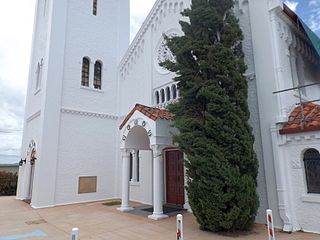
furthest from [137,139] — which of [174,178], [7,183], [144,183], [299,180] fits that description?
[7,183]

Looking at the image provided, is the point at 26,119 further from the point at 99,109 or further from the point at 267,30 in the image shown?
the point at 267,30

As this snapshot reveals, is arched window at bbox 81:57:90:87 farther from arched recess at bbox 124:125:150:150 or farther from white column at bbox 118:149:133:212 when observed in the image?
white column at bbox 118:149:133:212

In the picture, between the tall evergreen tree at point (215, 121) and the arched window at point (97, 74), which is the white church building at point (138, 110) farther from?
the tall evergreen tree at point (215, 121)

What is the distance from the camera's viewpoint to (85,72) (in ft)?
47.7

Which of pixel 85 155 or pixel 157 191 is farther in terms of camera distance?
pixel 85 155

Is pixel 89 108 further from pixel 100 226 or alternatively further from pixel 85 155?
pixel 100 226

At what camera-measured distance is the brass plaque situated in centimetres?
1272

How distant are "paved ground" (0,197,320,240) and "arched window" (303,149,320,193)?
4.13 feet

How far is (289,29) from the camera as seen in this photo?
8477 mm

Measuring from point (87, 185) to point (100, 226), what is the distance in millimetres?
5708

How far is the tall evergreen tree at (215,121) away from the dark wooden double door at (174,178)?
3.74 meters

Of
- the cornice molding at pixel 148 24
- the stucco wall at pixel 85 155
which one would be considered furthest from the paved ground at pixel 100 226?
the cornice molding at pixel 148 24

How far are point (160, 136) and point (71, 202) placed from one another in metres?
6.70

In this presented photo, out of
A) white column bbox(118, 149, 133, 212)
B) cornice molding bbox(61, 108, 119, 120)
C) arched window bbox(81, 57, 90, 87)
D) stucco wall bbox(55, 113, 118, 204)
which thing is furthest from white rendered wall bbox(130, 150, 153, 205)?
arched window bbox(81, 57, 90, 87)
